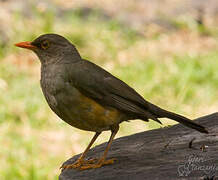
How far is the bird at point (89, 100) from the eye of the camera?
4133 mm

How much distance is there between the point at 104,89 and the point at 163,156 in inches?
29.9

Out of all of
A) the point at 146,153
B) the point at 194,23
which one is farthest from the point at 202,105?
the point at 194,23

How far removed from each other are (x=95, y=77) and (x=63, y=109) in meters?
0.42

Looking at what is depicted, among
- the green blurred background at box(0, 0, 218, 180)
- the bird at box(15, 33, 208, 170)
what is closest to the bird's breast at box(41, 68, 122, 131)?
the bird at box(15, 33, 208, 170)

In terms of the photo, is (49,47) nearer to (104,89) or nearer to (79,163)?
(104,89)

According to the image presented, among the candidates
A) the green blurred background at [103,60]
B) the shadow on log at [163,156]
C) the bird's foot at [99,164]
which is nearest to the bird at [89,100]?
the bird's foot at [99,164]

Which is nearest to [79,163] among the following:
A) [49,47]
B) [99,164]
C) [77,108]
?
[99,164]

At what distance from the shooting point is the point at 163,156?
3.95 meters

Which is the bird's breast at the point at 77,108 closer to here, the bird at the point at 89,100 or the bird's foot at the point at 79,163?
the bird at the point at 89,100

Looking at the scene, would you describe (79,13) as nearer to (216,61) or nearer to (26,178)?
(216,61)

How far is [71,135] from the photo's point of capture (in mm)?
7098

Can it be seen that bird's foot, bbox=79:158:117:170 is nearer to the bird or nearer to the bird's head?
the bird

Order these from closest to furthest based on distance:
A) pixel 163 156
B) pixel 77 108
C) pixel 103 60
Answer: pixel 163 156, pixel 77 108, pixel 103 60

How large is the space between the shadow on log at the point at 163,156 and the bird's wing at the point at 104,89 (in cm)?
29
